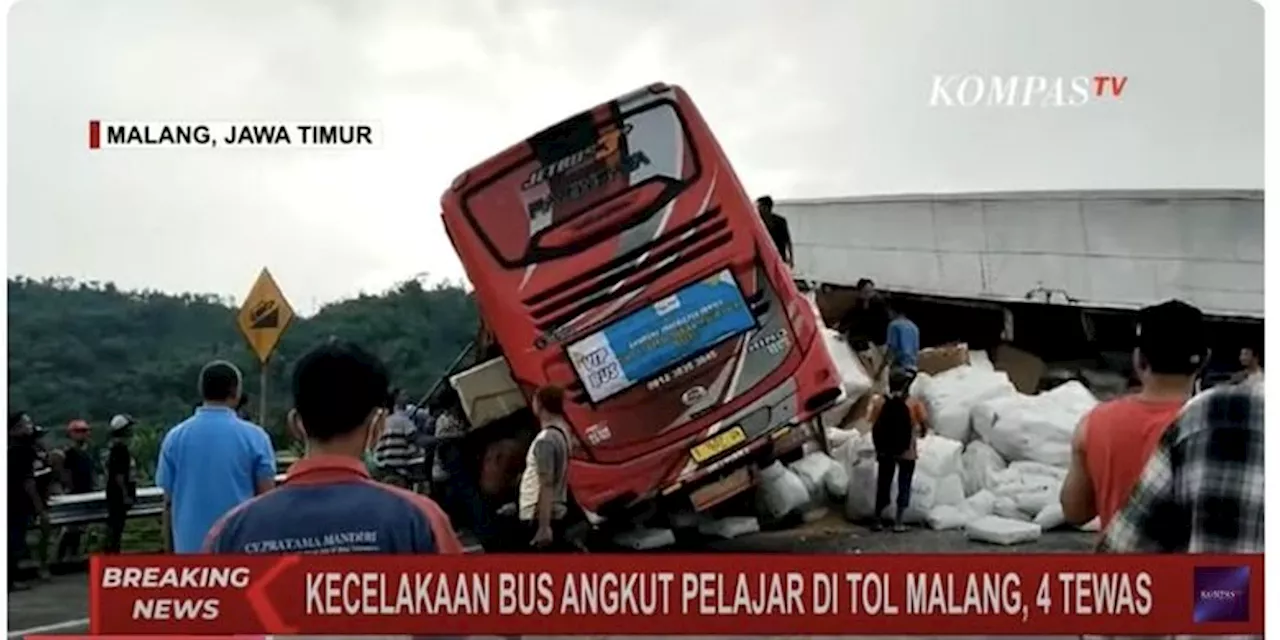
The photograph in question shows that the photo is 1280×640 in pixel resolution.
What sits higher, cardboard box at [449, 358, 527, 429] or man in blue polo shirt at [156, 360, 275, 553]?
cardboard box at [449, 358, 527, 429]

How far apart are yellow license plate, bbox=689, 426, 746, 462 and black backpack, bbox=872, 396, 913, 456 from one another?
27 cm

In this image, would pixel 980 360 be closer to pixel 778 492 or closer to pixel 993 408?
pixel 993 408

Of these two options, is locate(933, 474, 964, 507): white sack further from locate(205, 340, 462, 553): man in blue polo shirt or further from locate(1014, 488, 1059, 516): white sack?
locate(205, 340, 462, 553): man in blue polo shirt

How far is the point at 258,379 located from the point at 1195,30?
1.97m

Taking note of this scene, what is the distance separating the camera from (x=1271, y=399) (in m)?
3.23

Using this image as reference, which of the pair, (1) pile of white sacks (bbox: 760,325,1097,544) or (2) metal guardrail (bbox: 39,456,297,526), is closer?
(2) metal guardrail (bbox: 39,456,297,526)

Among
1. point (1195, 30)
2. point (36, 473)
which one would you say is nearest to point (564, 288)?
point (36, 473)

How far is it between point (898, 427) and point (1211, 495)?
638mm

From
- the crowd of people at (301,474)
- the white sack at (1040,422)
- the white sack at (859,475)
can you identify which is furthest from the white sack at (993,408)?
the crowd of people at (301,474)

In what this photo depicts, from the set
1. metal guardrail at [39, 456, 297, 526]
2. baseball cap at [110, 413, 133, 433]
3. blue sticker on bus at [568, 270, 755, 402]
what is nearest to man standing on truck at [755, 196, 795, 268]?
blue sticker on bus at [568, 270, 755, 402]

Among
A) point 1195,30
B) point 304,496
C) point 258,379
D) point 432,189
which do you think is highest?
point 1195,30

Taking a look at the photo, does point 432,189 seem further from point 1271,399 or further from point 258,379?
point 1271,399

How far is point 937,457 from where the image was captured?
324 cm

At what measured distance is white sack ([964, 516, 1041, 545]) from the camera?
10.5 ft
